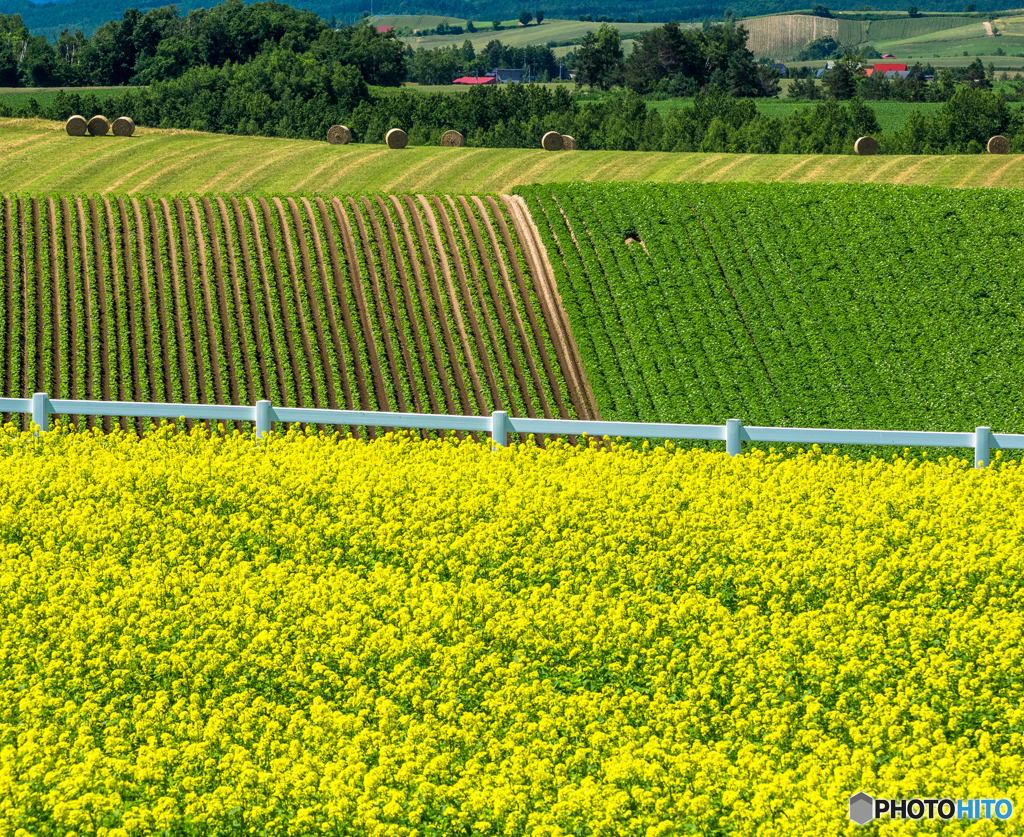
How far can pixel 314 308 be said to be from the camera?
2683cm

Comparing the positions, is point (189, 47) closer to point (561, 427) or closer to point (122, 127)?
point (122, 127)

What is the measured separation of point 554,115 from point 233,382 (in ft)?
165

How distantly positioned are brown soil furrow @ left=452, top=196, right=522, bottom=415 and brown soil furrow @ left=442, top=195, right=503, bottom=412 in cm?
4

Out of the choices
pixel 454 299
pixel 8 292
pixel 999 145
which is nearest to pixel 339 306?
pixel 454 299

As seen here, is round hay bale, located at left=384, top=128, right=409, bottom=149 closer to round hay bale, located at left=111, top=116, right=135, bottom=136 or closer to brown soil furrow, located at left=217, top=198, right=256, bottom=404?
round hay bale, located at left=111, top=116, right=135, bottom=136

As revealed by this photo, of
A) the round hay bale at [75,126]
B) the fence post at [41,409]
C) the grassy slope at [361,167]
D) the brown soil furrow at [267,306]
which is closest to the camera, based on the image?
the fence post at [41,409]

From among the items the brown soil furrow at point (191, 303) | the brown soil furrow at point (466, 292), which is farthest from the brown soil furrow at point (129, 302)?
the brown soil furrow at point (466, 292)

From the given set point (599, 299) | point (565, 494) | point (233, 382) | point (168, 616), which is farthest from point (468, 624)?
point (599, 299)

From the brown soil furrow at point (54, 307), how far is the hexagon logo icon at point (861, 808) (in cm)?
2008

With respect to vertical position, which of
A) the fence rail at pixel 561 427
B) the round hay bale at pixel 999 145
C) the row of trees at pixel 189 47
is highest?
the row of trees at pixel 189 47

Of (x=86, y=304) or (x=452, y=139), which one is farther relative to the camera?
(x=452, y=139)

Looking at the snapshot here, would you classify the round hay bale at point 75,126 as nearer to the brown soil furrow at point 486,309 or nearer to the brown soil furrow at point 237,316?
the brown soil furrow at point 237,316

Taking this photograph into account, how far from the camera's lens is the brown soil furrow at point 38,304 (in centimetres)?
2430

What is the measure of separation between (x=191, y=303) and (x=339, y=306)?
334cm
